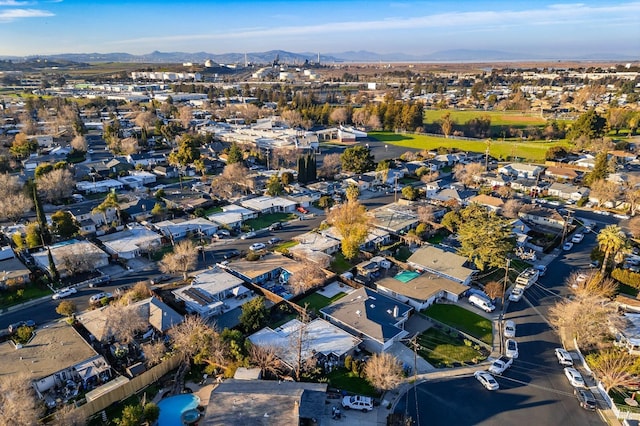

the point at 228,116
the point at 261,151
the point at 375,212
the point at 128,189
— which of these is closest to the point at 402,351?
the point at 375,212

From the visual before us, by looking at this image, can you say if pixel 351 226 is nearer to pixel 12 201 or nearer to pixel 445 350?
pixel 445 350

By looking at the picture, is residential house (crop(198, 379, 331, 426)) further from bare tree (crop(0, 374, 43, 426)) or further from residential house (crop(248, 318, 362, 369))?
bare tree (crop(0, 374, 43, 426))

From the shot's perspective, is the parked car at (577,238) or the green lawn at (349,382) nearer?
the green lawn at (349,382)

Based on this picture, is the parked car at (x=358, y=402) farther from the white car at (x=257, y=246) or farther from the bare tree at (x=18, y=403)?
the white car at (x=257, y=246)

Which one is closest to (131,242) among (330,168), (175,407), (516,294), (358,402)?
(175,407)

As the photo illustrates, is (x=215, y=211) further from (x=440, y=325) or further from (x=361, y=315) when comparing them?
(x=440, y=325)

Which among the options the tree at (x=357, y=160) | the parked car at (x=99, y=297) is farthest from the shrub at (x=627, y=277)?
the parked car at (x=99, y=297)
